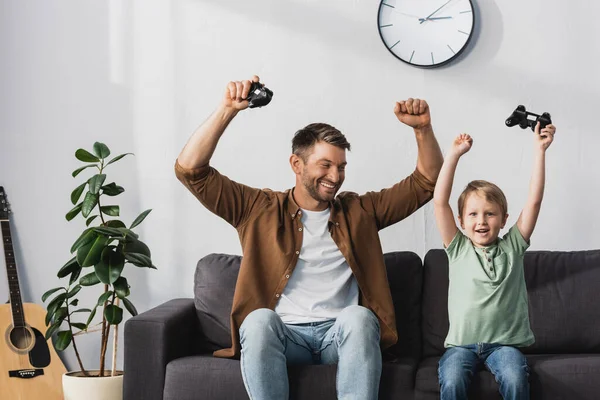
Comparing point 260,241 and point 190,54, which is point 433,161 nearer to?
point 260,241

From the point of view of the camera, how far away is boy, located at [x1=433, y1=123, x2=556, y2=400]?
2533mm

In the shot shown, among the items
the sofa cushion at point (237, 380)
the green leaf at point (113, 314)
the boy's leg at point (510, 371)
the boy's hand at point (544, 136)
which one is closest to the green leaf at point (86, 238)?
the green leaf at point (113, 314)

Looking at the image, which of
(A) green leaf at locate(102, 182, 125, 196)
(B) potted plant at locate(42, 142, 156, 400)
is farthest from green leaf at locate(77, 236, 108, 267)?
(A) green leaf at locate(102, 182, 125, 196)

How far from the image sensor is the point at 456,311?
263 cm

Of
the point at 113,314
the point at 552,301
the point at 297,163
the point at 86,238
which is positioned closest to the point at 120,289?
the point at 113,314

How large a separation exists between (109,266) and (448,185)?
4.32 feet

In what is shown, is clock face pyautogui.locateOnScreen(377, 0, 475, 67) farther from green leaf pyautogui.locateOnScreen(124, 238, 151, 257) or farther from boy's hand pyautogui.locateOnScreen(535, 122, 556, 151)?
green leaf pyautogui.locateOnScreen(124, 238, 151, 257)

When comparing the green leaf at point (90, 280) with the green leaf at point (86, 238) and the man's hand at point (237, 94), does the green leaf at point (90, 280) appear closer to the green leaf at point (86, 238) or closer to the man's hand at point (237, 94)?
the green leaf at point (86, 238)

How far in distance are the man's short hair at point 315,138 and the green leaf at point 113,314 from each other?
3.28 feet

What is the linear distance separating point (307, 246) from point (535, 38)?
4.51 ft

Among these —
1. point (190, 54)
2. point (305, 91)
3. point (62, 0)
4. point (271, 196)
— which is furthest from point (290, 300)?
point (62, 0)

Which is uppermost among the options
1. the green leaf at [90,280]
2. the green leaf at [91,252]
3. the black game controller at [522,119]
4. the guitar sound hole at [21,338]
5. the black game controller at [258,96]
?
the black game controller at [258,96]

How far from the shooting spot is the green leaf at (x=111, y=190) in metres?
3.26

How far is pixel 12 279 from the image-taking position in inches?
137
